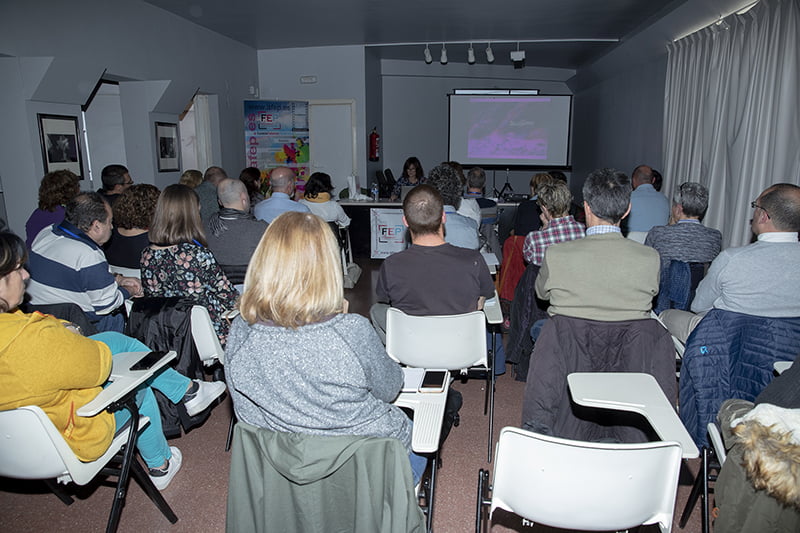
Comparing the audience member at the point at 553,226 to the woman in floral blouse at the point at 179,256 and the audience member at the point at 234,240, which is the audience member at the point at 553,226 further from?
the woman in floral blouse at the point at 179,256

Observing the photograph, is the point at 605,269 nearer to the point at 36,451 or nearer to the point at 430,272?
the point at 430,272

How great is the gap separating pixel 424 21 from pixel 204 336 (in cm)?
577

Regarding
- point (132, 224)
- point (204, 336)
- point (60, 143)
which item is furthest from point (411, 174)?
point (204, 336)

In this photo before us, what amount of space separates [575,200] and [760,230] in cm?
918

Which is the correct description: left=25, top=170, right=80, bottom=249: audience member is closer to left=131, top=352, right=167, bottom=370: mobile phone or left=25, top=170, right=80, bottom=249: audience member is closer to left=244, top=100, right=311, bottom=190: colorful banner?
left=131, top=352, right=167, bottom=370: mobile phone

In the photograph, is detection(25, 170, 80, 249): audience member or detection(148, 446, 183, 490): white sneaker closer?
detection(148, 446, 183, 490): white sneaker

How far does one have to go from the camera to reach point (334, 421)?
1.40 m

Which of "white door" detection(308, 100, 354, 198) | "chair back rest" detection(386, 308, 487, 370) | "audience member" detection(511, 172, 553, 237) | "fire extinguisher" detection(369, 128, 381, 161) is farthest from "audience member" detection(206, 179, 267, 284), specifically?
"fire extinguisher" detection(369, 128, 381, 161)

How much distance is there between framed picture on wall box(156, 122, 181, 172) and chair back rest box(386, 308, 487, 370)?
5067mm

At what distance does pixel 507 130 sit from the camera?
9922 mm

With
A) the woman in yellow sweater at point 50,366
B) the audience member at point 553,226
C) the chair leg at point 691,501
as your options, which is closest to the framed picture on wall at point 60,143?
the woman in yellow sweater at point 50,366

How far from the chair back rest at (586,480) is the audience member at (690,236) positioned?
2.08 metres

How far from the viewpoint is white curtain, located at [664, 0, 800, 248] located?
4.09 meters

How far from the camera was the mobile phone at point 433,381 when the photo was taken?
5.84 feet
